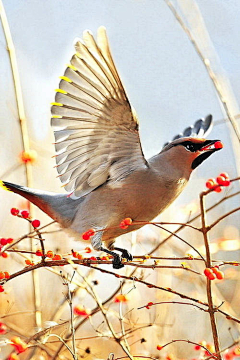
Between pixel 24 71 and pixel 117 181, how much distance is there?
5.03 feet

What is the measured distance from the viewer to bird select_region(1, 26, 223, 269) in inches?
73.0

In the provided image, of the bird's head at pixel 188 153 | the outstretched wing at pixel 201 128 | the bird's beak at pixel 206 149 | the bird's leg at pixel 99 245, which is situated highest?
the outstretched wing at pixel 201 128

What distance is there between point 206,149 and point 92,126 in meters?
0.41

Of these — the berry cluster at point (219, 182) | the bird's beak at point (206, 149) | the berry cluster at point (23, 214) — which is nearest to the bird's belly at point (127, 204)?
the bird's beak at point (206, 149)

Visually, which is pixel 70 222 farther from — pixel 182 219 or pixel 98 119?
pixel 182 219

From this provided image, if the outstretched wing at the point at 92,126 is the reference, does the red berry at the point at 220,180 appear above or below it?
below

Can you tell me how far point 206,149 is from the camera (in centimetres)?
194

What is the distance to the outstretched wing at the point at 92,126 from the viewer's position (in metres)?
1.81

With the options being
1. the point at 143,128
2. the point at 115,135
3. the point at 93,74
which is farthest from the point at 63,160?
the point at 143,128

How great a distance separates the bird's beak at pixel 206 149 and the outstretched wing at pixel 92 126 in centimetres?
20

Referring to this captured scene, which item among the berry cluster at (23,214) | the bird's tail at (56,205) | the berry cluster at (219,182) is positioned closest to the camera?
the berry cluster at (219,182)

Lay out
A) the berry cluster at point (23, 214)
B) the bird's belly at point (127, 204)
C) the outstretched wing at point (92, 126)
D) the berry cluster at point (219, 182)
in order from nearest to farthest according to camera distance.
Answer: the berry cluster at point (219, 182)
the berry cluster at point (23, 214)
the outstretched wing at point (92, 126)
the bird's belly at point (127, 204)

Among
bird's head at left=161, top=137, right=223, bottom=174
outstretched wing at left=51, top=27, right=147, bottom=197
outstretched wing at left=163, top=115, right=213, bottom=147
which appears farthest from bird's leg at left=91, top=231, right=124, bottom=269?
outstretched wing at left=163, top=115, right=213, bottom=147

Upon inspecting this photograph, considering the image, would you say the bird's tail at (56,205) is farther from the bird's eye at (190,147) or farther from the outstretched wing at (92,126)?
the bird's eye at (190,147)
